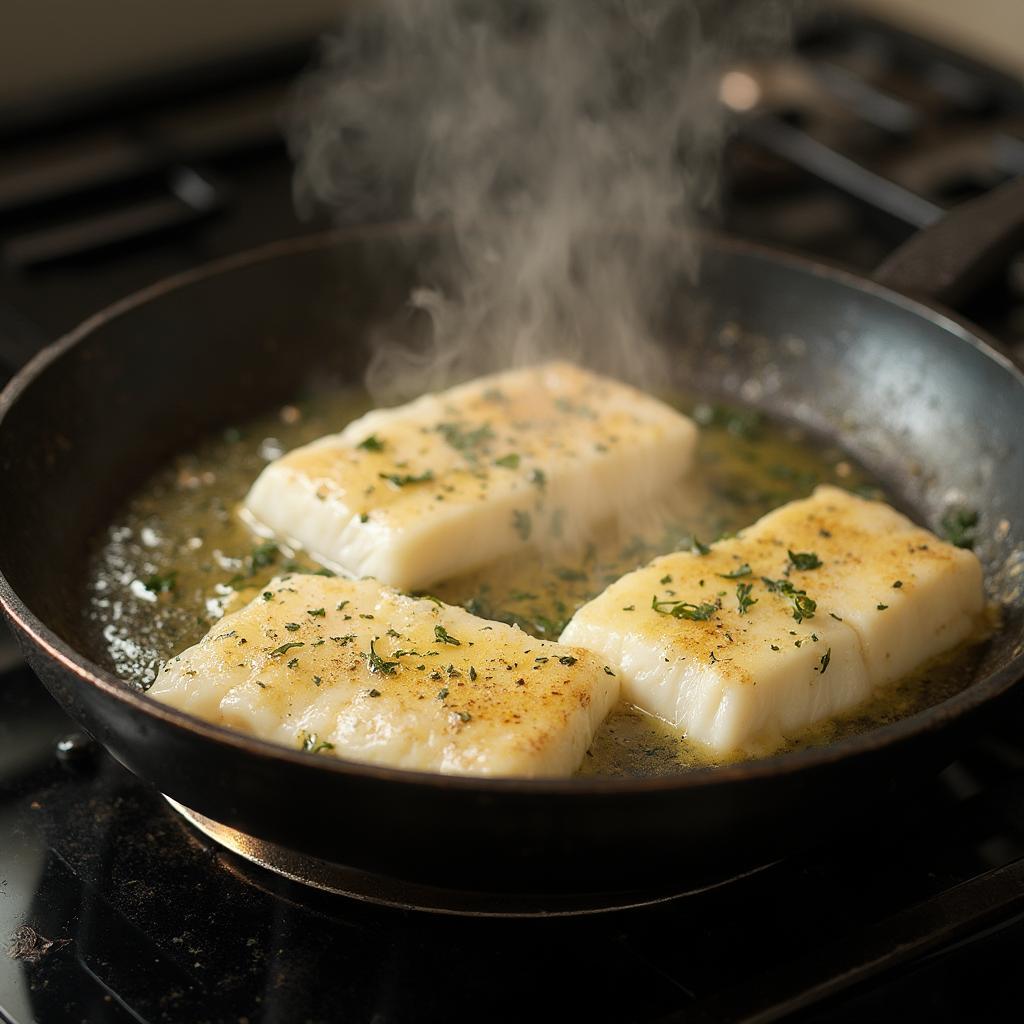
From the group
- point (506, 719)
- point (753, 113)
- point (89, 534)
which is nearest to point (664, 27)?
point (753, 113)

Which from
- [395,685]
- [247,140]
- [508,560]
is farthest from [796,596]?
[247,140]

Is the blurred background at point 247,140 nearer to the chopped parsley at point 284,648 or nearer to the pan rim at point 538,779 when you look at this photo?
the chopped parsley at point 284,648

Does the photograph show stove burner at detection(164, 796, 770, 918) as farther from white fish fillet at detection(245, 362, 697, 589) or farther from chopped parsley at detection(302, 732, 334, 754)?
white fish fillet at detection(245, 362, 697, 589)

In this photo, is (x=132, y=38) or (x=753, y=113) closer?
(x=753, y=113)

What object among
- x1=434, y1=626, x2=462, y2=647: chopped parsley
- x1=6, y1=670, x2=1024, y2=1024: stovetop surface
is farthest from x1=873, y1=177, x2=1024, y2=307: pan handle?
x1=434, y1=626, x2=462, y2=647: chopped parsley

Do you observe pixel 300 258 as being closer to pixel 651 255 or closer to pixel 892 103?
pixel 651 255

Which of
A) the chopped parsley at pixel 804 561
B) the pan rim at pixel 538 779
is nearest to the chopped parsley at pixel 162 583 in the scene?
the pan rim at pixel 538 779
